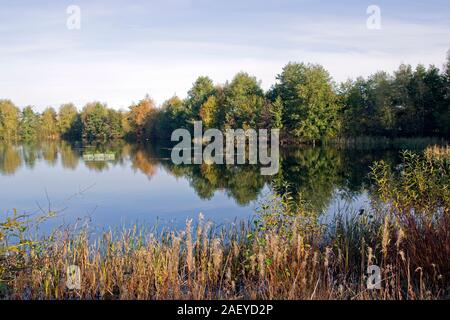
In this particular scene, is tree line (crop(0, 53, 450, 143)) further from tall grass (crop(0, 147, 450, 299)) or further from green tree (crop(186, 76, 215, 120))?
tall grass (crop(0, 147, 450, 299))

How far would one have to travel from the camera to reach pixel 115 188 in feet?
74.0

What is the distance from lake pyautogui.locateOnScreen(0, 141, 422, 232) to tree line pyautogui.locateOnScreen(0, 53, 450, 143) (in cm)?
2078

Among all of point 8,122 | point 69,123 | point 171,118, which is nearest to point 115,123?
point 69,123

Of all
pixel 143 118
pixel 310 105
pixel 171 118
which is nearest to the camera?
pixel 310 105

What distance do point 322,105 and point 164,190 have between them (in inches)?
Result: 1475

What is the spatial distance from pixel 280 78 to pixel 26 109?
6943 cm

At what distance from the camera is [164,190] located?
70.7ft

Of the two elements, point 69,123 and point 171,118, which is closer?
point 171,118

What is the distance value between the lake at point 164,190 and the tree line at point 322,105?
2078cm

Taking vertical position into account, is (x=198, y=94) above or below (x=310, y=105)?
above

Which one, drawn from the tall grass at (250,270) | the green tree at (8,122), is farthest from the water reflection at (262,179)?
the green tree at (8,122)

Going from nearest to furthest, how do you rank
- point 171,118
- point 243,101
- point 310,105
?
point 310,105 → point 243,101 → point 171,118

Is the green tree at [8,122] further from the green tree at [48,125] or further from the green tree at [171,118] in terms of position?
the green tree at [171,118]

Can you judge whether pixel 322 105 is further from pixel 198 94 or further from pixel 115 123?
pixel 115 123
